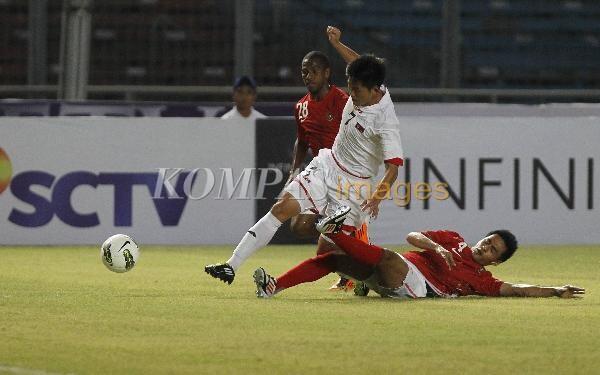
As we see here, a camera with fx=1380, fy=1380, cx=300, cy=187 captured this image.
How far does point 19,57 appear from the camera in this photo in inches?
732

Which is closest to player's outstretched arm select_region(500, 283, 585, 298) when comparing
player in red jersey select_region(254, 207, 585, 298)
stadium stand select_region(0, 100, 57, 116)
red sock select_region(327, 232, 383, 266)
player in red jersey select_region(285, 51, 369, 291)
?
player in red jersey select_region(254, 207, 585, 298)

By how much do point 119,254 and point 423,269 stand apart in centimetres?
270

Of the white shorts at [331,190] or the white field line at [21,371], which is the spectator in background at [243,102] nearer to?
the white shorts at [331,190]

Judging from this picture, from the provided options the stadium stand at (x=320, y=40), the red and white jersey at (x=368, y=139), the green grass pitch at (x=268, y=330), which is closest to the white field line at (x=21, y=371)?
the green grass pitch at (x=268, y=330)

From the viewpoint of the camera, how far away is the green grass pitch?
6.21m

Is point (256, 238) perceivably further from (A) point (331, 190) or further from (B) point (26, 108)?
(B) point (26, 108)

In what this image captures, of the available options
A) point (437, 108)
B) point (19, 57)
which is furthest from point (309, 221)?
point (19, 57)

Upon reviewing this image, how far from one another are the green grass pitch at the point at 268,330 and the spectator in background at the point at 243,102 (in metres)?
4.71

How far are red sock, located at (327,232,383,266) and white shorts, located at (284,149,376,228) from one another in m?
0.56

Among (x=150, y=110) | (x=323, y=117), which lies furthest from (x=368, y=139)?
(x=150, y=110)

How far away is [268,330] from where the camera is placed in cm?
750

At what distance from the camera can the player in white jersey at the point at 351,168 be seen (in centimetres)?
950

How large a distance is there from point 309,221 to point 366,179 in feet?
2.09

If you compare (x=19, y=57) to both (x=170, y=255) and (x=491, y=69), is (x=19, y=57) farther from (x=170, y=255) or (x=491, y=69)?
(x=491, y=69)
